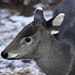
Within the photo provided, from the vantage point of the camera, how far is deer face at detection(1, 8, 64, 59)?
4.16m

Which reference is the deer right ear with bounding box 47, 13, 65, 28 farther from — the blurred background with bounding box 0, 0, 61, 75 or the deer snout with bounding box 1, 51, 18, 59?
the blurred background with bounding box 0, 0, 61, 75

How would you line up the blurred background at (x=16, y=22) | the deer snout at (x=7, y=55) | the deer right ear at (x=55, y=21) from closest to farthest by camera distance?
1. the deer snout at (x=7, y=55)
2. the deer right ear at (x=55, y=21)
3. the blurred background at (x=16, y=22)

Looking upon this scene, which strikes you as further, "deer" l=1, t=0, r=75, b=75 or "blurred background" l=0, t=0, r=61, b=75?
"blurred background" l=0, t=0, r=61, b=75

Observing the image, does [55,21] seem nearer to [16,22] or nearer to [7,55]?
[7,55]

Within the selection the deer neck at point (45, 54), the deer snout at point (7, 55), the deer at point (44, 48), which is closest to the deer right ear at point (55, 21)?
the deer at point (44, 48)

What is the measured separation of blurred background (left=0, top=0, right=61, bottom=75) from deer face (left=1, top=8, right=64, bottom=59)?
5.51 feet

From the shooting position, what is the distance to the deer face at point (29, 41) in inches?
164

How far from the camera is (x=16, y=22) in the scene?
29.5 feet

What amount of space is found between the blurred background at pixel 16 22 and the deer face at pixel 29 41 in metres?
1.68

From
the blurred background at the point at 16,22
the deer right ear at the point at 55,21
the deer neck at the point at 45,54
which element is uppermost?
the deer right ear at the point at 55,21

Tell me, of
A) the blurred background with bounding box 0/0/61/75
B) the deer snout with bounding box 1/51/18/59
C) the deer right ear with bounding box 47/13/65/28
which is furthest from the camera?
the blurred background with bounding box 0/0/61/75

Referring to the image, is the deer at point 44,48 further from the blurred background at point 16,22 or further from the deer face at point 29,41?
the blurred background at point 16,22

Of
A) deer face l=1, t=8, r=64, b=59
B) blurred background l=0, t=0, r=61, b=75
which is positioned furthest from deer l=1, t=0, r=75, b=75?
blurred background l=0, t=0, r=61, b=75

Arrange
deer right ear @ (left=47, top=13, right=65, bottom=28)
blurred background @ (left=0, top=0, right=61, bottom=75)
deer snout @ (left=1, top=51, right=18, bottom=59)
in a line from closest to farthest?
deer snout @ (left=1, top=51, right=18, bottom=59), deer right ear @ (left=47, top=13, right=65, bottom=28), blurred background @ (left=0, top=0, right=61, bottom=75)
